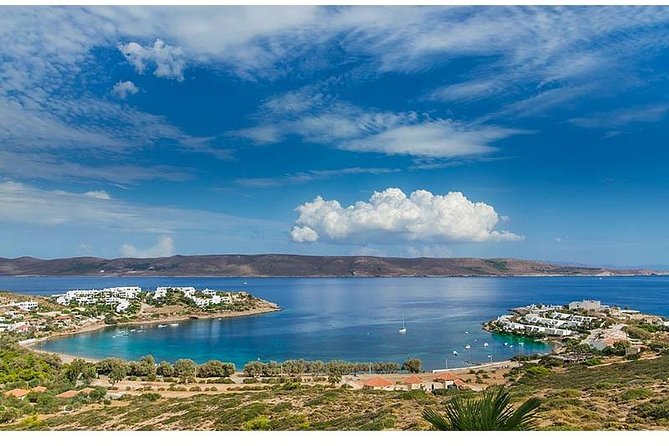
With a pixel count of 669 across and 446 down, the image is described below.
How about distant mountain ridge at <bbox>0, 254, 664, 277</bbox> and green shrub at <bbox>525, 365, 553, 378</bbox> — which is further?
distant mountain ridge at <bbox>0, 254, 664, 277</bbox>

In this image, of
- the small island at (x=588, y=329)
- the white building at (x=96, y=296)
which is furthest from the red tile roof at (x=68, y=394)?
the white building at (x=96, y=296)

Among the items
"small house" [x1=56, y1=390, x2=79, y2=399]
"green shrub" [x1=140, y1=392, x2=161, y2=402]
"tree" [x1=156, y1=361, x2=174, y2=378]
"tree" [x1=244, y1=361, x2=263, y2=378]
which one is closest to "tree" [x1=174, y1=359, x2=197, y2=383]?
"tree" [x1=156, y1=361, x2=174, y2=378]

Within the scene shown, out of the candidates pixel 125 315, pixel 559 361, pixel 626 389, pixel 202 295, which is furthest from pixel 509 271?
pixel 626 389

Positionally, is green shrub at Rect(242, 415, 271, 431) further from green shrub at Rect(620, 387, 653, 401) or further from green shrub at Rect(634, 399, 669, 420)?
green shrub at Rect(620, 387, 653, 401)

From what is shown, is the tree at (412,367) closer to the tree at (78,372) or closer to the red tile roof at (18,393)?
the tree at (78,372)

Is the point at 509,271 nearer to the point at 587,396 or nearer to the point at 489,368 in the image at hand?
the point at 489,368
